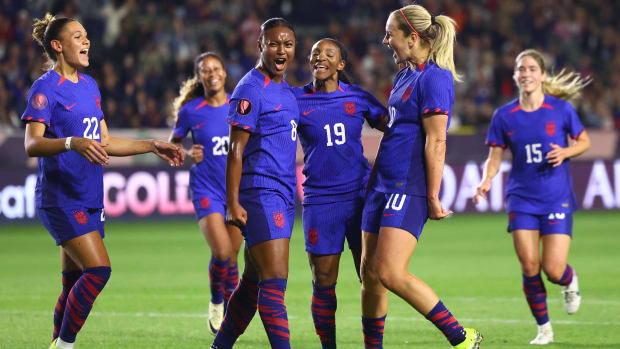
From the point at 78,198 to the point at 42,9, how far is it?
1578cm

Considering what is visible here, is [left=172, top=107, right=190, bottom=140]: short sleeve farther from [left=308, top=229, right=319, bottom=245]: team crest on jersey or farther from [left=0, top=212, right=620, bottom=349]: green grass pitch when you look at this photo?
[left=308, top=229, right=319, bottom=245]: team crest on jersey

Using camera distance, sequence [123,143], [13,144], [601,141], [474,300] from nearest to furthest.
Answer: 1. [123,143]
2. [474,300]
3. [13,144]
4. [601,141]

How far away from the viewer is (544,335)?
24.8ft

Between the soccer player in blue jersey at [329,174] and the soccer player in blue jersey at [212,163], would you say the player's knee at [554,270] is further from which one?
the soccer player in blue jersey at [212,163]

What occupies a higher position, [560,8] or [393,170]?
[560,8]

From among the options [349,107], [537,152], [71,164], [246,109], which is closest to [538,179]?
[537,152]

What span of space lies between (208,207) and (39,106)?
2.70 m

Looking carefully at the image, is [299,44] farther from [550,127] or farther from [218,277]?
[550,127]

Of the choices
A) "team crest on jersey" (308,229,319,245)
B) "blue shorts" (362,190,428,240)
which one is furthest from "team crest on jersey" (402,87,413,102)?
"team crest on jersey" (308,229,319,245)

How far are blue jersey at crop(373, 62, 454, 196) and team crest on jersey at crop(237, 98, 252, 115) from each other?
923 mm

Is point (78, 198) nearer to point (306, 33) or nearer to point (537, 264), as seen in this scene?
point (537, 264)

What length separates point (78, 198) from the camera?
6.36 meters

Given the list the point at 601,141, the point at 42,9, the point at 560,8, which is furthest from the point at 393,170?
the point at 560,8

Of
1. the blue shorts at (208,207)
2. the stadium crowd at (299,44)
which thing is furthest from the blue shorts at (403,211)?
the stadium crowd at (299,44)
